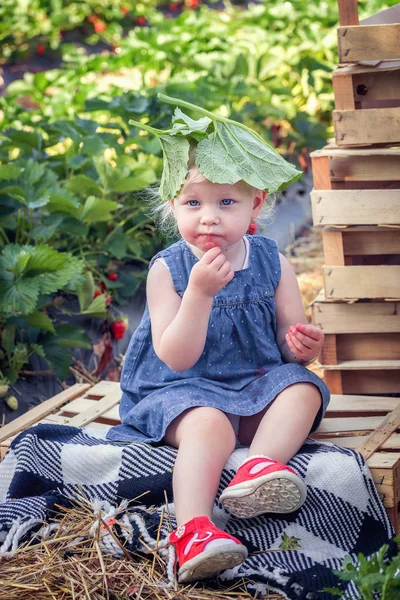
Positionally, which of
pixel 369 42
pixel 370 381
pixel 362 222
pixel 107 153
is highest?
pixel 369 42

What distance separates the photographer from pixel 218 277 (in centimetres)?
219

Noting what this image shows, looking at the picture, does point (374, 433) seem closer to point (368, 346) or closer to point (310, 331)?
point (310, 331)

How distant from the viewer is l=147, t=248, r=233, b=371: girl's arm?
219 cm

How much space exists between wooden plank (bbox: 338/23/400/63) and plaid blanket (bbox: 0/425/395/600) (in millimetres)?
1168

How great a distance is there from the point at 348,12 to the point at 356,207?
59 cm

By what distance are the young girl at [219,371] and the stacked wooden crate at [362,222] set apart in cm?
31

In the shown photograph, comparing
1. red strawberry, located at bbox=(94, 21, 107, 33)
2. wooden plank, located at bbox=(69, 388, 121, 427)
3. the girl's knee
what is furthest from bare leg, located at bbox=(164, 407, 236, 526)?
red strawberry, located at bbox=(94, 21, 107, 33)

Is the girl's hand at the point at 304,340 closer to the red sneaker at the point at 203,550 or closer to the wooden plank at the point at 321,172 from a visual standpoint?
the red sneaker at the point at 203,550

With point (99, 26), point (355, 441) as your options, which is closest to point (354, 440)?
point (355, 441)

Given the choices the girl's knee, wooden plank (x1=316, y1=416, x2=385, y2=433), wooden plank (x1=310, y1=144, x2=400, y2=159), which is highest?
wooden plank (x1=310, y1=144, x2=400, y2=159)

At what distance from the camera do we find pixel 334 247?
2.88 meters

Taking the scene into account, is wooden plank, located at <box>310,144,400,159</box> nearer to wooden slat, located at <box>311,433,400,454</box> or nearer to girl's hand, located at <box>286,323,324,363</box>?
girl's hand, located at <box>286,323,324,363</box>

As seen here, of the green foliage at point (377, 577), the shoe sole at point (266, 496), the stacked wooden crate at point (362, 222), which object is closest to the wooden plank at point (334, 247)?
the stacked wooden crate at point (362, 222)

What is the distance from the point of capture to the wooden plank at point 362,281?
2838mm
